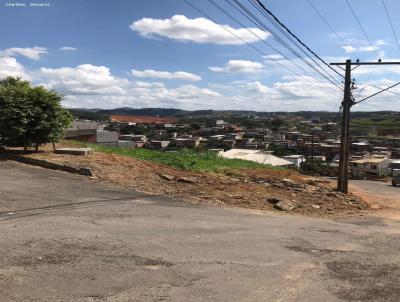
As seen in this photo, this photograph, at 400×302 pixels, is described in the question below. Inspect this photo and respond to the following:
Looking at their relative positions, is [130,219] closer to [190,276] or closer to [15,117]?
[190,276]

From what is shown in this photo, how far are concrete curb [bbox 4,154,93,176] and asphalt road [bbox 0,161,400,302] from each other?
7.56ft

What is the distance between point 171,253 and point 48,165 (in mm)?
9540

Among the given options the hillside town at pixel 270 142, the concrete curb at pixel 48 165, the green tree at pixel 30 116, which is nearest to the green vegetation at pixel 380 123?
the hillside town at pixel 270 142

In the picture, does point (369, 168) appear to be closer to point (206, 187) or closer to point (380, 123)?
point (206, 187)

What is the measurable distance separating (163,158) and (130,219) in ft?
39.8

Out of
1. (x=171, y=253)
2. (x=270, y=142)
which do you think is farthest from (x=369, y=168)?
(x=171, y=253)

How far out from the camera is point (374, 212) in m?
18.4

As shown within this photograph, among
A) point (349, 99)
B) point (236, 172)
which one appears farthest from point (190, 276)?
point (349, 99)

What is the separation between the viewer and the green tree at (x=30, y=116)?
57.0 feet

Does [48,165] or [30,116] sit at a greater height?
[30,116]

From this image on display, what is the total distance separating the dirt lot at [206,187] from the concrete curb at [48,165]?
0.27m

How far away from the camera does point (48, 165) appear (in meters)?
16.8

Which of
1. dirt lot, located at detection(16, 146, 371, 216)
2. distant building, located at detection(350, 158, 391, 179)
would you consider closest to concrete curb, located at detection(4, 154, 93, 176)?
dirt lot, located at detection(16, 146, 371, 216)

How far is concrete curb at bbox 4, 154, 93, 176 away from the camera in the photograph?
16406 mm
